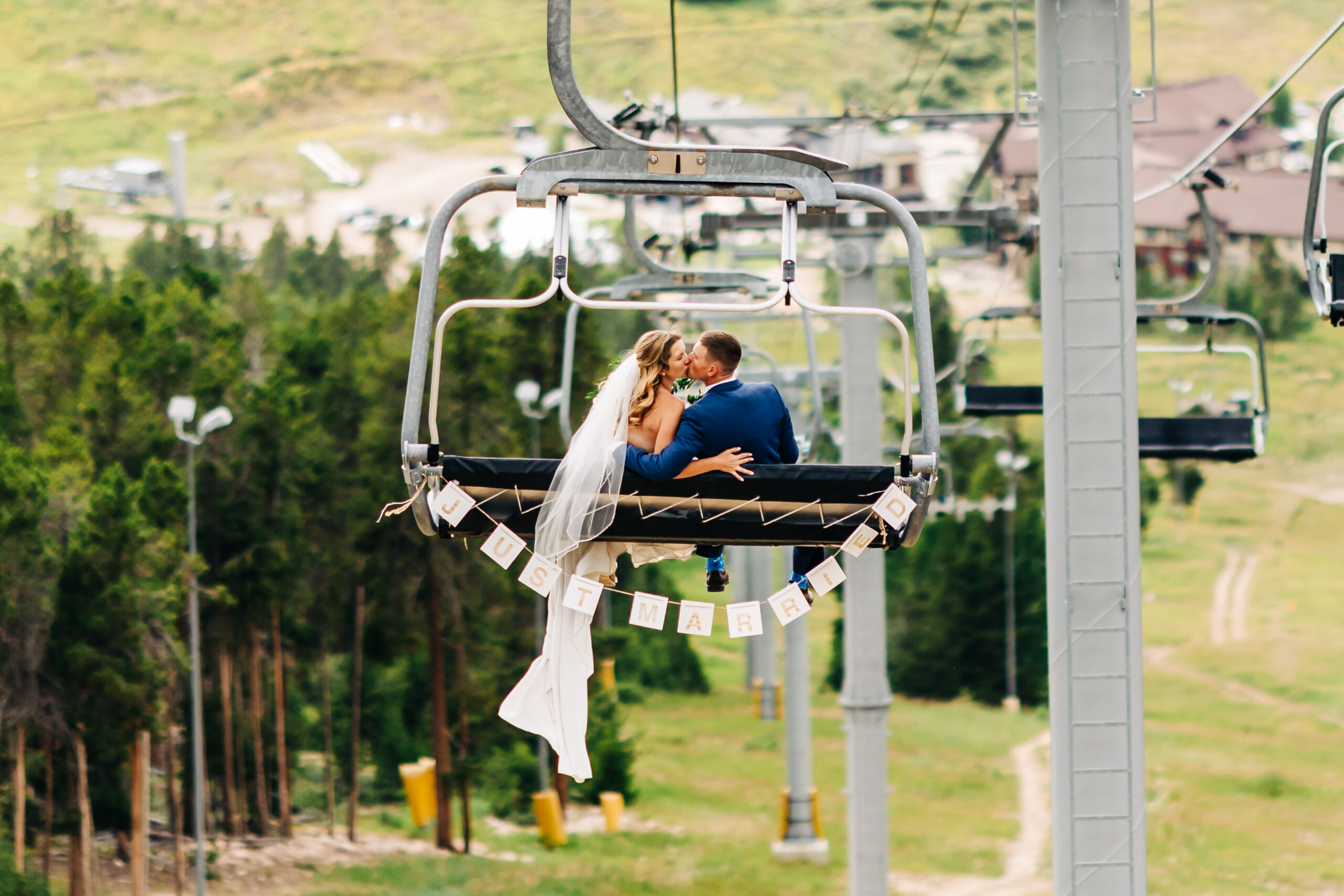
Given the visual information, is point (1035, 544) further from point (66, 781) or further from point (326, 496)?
point (66, 781)

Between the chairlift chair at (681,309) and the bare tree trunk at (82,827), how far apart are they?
1912 centimetres

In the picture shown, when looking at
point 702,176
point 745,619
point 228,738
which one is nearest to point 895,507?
point 745,619

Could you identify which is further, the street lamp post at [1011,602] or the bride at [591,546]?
the street lamp post at [1011,602]

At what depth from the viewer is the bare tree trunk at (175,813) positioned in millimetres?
26375

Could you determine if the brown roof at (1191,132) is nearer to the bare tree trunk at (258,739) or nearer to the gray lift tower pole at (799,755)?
the bare tree trunk at (258,739)

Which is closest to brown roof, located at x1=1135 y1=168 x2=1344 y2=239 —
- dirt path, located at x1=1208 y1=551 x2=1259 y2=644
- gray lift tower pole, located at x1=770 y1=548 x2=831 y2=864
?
dirt path, located at x1=1208 y1=551 x2=1259 y2=644

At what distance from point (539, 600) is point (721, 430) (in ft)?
74.9

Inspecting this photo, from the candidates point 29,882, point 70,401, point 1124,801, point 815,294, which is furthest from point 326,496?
point 815,294

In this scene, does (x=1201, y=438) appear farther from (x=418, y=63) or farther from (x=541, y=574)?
(x=418, y=63)

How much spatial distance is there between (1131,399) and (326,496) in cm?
2543

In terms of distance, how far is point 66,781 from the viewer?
85.8ft

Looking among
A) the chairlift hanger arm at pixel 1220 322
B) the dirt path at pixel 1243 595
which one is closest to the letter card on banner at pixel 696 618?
the chairlift hanger arm at pixel 1220 322

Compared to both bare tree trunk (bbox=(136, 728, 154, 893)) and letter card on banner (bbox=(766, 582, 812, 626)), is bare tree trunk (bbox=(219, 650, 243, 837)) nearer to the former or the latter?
bare tree trunk (bbox=(136, 728, 154, 893))

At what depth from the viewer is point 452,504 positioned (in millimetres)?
5469
